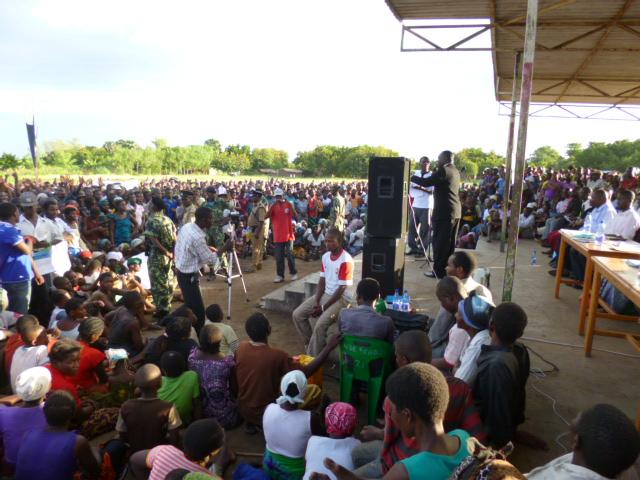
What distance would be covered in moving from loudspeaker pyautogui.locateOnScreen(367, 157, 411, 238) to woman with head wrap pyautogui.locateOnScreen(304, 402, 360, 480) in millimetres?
3110

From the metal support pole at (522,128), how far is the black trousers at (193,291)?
3376 mm

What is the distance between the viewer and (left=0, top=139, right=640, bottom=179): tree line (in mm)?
42941

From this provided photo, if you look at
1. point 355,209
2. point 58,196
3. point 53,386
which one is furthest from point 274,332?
point 58,196

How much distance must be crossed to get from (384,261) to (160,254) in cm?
307

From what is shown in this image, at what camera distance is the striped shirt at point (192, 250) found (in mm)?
4910

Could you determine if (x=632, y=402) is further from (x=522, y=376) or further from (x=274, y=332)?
(x=274, y=332)

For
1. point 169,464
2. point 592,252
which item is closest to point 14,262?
point 169,464

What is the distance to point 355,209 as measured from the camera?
15281mm

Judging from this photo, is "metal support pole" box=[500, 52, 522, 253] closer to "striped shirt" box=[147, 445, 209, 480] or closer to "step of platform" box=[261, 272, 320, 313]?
"step of platform" box=[261, 272, 320, 313]

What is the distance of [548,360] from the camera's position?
13.9 ft

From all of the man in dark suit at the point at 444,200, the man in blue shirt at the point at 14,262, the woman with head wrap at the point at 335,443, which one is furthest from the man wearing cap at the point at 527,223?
the man in blue shirt at the point at 14,262

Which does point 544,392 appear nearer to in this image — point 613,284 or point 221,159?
point 613,284

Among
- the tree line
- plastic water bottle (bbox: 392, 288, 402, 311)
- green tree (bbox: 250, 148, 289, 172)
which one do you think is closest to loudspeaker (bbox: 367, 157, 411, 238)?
plastic water bottle (bbox: 392, 288, 402, 311)

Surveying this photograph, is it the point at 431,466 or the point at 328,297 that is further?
the point at 328,297
